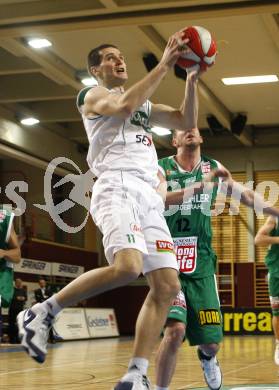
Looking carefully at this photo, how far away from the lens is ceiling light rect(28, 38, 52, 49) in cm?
1468

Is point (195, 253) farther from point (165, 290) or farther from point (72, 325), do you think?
point (72, 325)

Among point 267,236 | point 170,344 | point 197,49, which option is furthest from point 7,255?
point 267,236

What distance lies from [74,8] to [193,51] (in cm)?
816

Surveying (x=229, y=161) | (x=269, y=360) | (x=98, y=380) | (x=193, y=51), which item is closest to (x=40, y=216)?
(x=229, y=161)

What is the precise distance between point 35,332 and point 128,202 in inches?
36.5

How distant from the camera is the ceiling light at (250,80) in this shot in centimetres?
1777

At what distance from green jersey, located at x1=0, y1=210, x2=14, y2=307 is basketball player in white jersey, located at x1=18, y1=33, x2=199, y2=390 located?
2.11 m

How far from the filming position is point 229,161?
83.8ft

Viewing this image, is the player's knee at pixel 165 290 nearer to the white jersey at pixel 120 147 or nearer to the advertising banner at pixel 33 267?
the white jersey at pixel 120 147

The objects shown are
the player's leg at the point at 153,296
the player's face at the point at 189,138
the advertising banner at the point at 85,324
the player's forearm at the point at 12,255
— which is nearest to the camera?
the player's leg at the point at 153,296

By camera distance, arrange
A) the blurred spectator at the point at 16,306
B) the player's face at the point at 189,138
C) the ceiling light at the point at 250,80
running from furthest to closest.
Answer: the blurred spectator at the point at 16,306 < the ceiling light at the point at 250,80 < the player's face at the point at 189,138

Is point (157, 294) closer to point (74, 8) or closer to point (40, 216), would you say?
point (74, 8)

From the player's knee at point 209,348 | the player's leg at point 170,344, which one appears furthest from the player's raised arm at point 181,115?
the player's knee at point 209,348

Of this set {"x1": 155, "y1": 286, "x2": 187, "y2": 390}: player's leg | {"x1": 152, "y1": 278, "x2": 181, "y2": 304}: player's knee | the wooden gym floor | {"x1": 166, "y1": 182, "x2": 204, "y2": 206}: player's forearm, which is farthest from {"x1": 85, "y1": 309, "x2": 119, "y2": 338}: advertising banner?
{"x1": 152, "y1": 278, "x2": 181, "y2": 304}: player's knee
